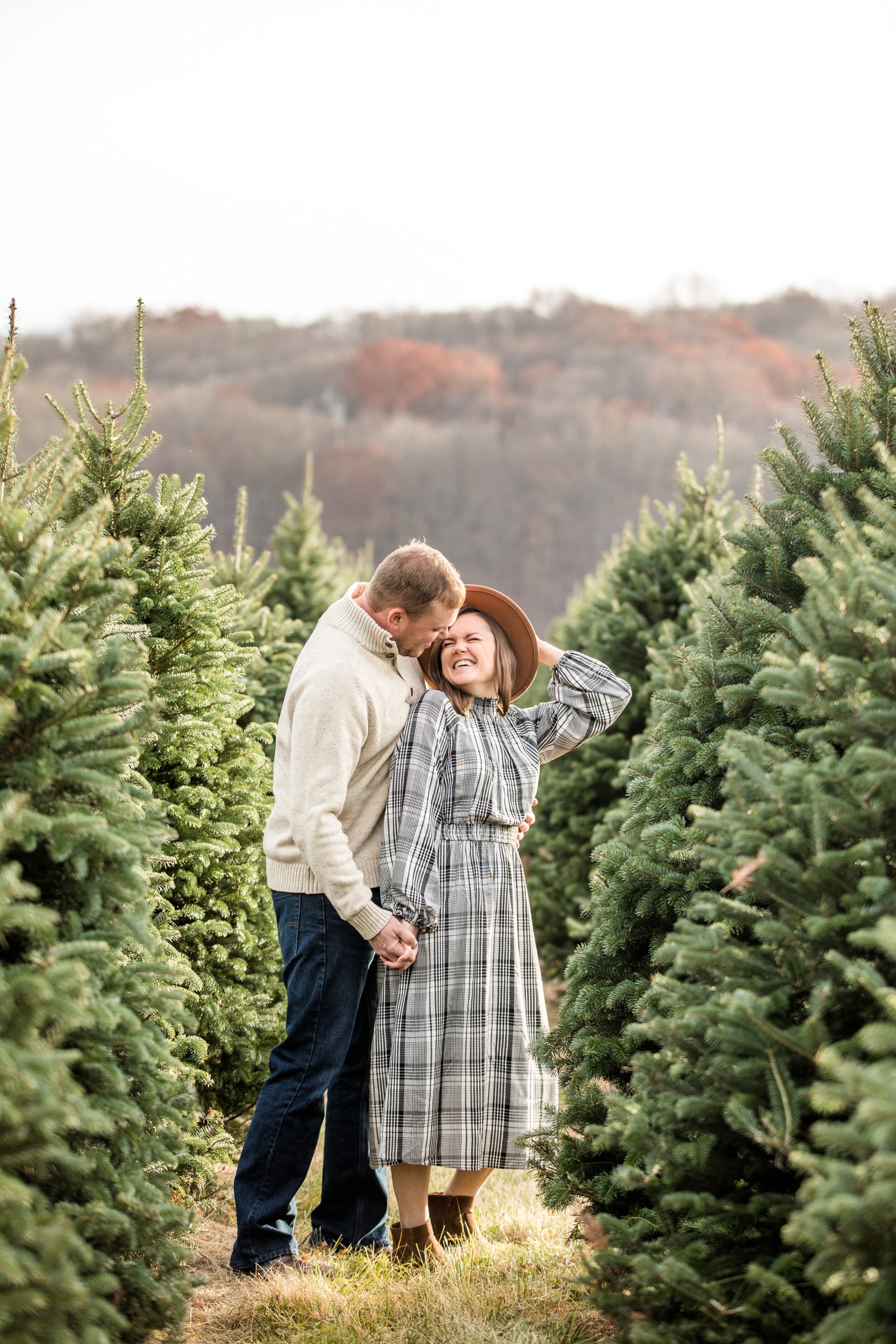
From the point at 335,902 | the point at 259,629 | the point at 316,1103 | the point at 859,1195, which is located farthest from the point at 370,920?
the point at 259,629

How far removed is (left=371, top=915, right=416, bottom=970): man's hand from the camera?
328 cm

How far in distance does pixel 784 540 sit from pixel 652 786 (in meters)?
0.89

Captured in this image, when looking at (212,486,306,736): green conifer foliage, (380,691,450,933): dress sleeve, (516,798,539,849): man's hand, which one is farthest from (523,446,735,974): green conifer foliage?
(380,691,450,933): dress sleeve

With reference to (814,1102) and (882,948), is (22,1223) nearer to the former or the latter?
(814,1102)

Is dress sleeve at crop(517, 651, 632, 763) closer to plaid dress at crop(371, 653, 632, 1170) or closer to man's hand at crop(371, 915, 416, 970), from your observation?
plaid dress at crop(371, 653, 632, 1170)

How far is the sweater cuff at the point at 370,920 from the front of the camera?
324 cm

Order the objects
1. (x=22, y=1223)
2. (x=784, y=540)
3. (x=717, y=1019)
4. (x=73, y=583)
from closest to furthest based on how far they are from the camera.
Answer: (x=22, y=1223) < (x=717, y=1019) < (x=73, y=583) < (x=784, y=540)

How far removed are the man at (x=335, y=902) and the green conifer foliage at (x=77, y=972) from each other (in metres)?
0.67

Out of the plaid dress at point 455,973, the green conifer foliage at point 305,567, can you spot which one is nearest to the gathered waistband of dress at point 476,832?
the plaid dress at point 455,973

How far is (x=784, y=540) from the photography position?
324 cm

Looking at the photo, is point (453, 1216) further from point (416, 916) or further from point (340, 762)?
point (340, 762)

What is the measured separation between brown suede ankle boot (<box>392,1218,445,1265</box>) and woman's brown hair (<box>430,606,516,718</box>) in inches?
70.2

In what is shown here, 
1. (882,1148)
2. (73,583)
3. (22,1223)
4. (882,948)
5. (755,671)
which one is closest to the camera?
(882,1148)

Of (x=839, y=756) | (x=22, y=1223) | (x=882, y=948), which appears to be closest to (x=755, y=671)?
(x=839, y=756)
